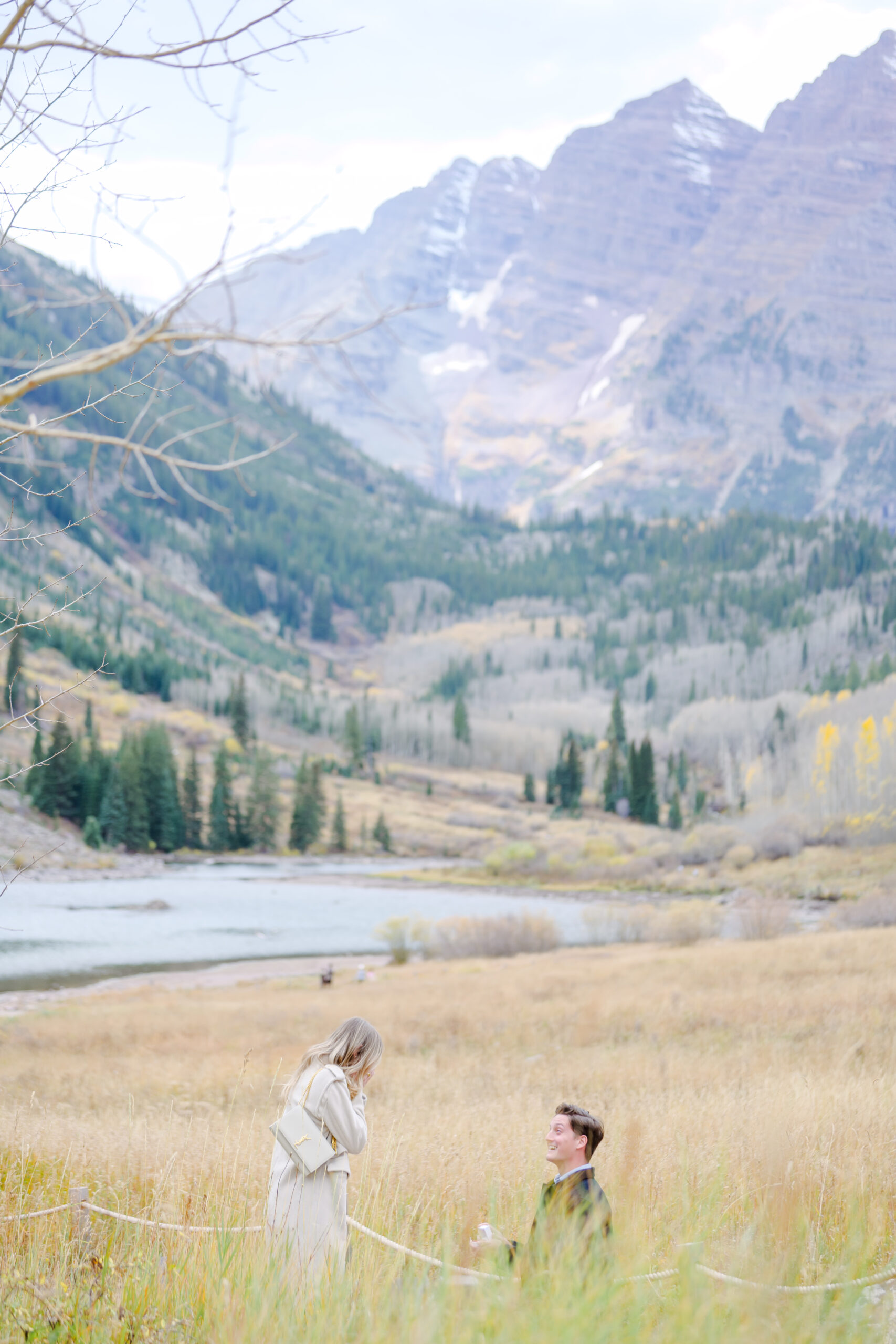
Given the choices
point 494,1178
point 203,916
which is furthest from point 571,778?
point 494,1178

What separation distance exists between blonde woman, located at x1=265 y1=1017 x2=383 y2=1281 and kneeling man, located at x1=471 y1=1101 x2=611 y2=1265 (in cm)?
68

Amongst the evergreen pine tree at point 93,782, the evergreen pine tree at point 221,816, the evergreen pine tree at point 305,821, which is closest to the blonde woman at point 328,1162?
the evergreen pine tree at point 93,782

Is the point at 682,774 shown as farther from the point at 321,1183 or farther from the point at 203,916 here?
the point at 321,1183

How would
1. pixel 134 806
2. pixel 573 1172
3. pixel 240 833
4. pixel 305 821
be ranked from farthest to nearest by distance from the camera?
pixel 305 821
pixel 240 833
pixel 134 806
pixel 573 1172

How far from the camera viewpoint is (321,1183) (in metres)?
4.43

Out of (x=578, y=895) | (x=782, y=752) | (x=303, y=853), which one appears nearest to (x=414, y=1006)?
(x=578, y=895)

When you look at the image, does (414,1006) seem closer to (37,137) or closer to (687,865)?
(37,137)

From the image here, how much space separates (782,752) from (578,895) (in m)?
55.5

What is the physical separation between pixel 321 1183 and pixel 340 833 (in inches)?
3490

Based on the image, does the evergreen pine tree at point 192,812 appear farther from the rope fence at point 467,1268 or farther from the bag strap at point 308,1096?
the bag strap at point 308,1096

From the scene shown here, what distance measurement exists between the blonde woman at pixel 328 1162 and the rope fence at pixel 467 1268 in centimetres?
16

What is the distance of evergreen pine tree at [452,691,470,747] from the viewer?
15400 centimetres

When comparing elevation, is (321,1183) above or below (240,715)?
above

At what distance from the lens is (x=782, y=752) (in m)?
117
